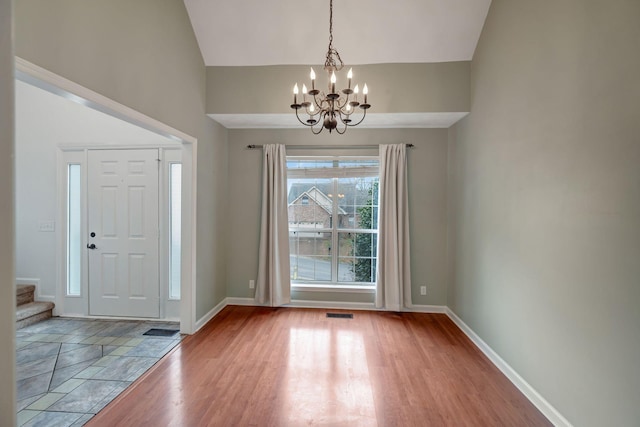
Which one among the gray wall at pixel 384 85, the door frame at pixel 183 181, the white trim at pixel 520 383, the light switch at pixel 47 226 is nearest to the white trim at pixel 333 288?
the white trim at pixel 520 383

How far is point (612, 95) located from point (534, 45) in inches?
35.6

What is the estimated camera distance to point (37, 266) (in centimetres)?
377

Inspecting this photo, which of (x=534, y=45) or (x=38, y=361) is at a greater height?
(x=534, y=45)

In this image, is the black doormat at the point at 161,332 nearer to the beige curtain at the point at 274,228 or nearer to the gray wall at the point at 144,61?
the gray wall at the point at 144,61

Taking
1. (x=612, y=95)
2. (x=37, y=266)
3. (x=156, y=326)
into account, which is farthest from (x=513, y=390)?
(x=37, y=266)

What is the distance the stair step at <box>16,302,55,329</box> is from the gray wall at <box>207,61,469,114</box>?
3.47 m

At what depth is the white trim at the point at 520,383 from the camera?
195cm

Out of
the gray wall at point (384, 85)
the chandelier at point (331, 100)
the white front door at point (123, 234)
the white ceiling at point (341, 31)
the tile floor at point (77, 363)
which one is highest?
the white ceiling at point (341, 31)

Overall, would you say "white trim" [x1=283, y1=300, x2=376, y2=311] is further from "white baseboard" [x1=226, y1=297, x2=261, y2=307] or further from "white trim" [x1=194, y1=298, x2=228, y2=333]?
"white trim" [x1=194, y1=298, x2=228, y2=333]

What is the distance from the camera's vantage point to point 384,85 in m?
3.37

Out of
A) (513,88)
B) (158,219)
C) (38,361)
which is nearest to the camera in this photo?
(513,88)

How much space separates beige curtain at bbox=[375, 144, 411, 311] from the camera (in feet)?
12.7

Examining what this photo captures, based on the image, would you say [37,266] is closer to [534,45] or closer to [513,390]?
[513,390]

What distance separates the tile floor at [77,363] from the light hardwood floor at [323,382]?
15cm
